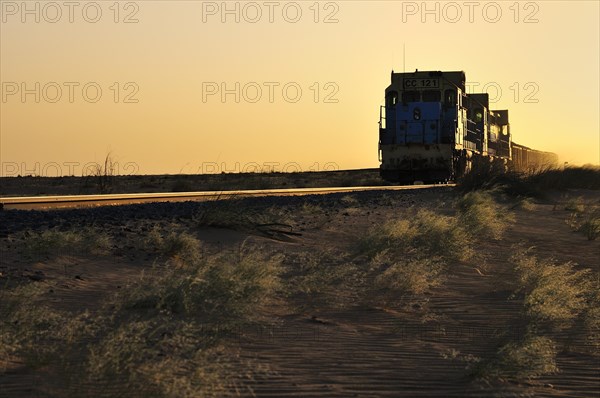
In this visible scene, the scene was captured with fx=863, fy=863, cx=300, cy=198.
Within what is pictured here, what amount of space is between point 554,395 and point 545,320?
9.50 feet

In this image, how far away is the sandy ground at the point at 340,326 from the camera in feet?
19.8

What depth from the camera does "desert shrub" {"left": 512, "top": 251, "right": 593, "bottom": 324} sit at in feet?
29.1

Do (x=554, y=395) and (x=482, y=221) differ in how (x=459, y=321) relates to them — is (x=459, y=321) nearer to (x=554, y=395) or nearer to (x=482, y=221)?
(x=554, y=395)

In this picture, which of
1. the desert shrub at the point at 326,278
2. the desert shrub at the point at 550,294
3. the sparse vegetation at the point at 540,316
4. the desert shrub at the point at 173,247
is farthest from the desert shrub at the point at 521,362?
the desert shrub at the point at 173,247

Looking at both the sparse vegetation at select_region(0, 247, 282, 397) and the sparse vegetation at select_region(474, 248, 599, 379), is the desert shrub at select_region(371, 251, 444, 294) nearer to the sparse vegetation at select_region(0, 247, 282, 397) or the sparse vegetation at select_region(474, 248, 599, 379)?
the sparse vegetation at select_region(474, 248, 599, 379)

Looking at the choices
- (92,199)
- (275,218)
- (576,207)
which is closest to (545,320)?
(275,218)

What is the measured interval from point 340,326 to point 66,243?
3780 mm

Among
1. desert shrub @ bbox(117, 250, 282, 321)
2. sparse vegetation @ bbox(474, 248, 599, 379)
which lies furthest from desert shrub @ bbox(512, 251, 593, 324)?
desert shrub @ bbox(117, 250, 282, 321)

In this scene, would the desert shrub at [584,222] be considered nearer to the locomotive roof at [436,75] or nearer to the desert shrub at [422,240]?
the desert shrub at [422,240]

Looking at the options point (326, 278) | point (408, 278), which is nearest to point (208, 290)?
point (326, 278)

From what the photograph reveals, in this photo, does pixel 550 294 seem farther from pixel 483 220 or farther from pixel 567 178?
pixel 567 178

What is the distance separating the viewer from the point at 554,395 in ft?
20.0

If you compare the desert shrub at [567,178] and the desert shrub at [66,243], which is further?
the desert shrub at [567,178]

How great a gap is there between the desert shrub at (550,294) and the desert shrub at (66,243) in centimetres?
515
